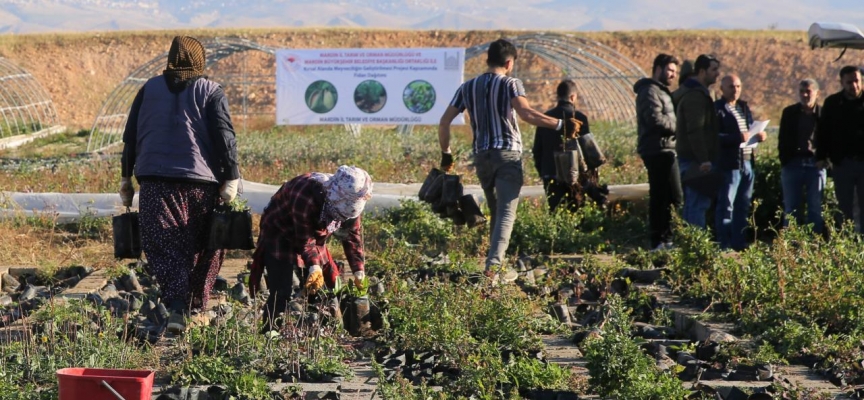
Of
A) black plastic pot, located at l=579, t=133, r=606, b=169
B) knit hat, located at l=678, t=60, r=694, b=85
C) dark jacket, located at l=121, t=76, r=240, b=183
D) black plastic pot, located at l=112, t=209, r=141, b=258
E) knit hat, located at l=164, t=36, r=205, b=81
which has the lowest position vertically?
black plastic pot, located at l=112, t=209, r=141, b=258

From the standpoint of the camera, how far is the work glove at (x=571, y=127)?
890 centimetres

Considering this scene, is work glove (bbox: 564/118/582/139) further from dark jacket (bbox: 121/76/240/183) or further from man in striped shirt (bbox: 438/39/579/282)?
dark jacket (bbox: 121/76/240/183)

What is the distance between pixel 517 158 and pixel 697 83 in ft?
7.25

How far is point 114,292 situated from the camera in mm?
7914

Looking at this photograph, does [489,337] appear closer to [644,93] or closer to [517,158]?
[517,158]

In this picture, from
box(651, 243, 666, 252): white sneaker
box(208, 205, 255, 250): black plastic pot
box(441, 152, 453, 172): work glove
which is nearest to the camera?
box(208, 205, 255, 250): black plastic pot

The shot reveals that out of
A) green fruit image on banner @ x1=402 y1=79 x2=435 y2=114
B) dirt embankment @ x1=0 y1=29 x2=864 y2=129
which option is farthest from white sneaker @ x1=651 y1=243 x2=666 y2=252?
dirt embankment @ x1=0 y1=29 x2=864 y2=129

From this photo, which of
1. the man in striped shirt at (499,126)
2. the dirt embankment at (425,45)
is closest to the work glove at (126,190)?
the man in striped shirt at (499,126)

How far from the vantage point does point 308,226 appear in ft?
19.9

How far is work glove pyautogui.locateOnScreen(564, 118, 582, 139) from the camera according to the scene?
8.90 metres

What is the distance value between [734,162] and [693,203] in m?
0.51

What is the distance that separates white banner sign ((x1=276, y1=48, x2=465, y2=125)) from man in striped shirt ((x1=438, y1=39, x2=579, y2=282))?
1186 centimetres

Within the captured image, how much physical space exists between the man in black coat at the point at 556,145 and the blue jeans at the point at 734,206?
1.31 metres

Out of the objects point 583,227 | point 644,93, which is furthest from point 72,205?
point 644,93
